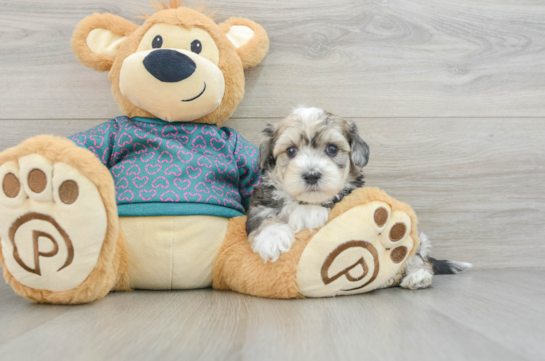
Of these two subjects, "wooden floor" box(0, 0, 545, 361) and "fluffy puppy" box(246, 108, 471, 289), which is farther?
"wooden floor" box(0, 0, 545, 361)

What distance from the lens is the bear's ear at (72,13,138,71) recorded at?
5.63 ft

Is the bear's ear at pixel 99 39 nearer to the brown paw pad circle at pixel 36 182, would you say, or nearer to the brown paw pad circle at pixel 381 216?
the brown paw pad circle at pixel 36 182

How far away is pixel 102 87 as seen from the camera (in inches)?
79.4

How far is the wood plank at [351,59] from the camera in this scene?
1.99 metres

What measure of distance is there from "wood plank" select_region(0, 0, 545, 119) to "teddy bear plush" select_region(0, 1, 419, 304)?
10.2 inches

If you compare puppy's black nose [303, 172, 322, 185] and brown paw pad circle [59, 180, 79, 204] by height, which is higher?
puppy's black nose [303, 172, 322, 185]

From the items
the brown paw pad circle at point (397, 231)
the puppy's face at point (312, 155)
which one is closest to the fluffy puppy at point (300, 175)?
the puppy's face at point (312, 155)

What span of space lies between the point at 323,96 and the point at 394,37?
0.50m

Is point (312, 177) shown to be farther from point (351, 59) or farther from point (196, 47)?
point (351, 59)

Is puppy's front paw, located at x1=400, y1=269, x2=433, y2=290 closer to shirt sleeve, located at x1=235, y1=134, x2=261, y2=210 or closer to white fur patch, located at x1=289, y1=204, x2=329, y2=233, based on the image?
white fur patch, located at x1=289, y1=204, x2=329, y2=233

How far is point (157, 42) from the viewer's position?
1.63m

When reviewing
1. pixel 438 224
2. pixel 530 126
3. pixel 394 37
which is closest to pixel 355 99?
pixel 394 37

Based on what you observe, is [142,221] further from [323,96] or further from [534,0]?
[534,0]

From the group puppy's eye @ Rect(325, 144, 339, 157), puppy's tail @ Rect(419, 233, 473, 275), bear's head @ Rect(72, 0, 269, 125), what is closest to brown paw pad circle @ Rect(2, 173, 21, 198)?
bear's head @ Rect(72, 0, 269, 125)
